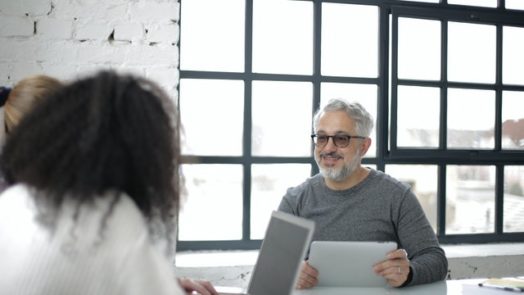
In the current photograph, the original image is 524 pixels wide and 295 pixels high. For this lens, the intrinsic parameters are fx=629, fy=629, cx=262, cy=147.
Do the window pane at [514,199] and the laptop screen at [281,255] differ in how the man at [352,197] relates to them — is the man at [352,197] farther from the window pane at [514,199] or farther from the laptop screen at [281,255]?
the window pane at [514,199]

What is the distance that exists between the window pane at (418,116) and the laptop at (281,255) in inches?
65.6

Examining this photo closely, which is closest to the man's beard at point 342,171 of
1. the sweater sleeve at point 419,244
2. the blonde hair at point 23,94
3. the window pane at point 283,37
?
the sweater sleeve at point 419,244

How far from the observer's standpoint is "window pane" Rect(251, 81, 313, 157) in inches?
118

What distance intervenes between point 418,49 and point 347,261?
1.62 meters

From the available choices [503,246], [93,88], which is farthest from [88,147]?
[503,246]

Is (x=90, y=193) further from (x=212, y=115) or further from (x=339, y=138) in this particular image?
(x=212, y=115)

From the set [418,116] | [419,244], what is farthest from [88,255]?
[418,116]

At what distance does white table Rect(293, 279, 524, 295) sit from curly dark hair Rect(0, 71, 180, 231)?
3.18 ft

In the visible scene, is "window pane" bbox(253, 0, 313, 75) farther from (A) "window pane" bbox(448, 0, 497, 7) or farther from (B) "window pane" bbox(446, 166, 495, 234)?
(B) "window pane" bbox(446, 166, 495, 234)

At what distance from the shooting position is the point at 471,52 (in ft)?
10.8

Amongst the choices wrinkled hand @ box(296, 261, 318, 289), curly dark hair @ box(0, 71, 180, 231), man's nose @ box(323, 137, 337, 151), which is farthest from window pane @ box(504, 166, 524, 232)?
curly dark hair @ box(0, 71, 180, 231)

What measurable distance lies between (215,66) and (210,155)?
414 mm

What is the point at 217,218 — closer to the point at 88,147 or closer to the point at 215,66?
the point at 215,66

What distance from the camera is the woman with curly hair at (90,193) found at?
930mm
